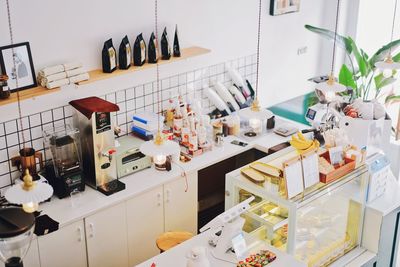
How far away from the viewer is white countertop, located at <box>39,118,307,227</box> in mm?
4430

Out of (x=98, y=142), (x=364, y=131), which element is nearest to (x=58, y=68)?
(x=98, y=142)

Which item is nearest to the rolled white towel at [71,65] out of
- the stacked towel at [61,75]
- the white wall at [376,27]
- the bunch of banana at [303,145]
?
the stacked towel at [61,75]

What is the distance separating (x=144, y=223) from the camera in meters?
4.89

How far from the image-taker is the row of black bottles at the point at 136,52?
4.90 metres

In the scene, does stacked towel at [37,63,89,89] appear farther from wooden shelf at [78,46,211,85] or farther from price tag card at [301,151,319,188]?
price tag card at [301,151,319,188]

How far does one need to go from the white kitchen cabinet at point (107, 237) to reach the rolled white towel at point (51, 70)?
1101mm

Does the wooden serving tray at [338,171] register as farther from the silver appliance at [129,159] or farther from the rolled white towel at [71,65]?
the rolled white towel at [71,65]

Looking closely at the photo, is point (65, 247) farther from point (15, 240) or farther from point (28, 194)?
point (28, 194)

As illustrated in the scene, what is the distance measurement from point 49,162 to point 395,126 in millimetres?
3903

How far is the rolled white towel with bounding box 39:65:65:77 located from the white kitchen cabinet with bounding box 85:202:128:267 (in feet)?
3.61

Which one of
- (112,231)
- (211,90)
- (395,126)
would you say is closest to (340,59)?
(395,126)

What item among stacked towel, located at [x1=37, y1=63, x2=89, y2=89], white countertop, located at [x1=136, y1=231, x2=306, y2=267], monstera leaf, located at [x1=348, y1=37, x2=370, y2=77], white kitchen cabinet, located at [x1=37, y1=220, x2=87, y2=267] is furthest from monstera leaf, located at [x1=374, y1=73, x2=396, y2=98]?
white kitchen cabinet, located at [x1=37, y1=220, x2=87, y2=267]

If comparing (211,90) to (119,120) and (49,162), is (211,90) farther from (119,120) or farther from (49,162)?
(49,162)

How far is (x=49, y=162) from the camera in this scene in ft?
15.8
